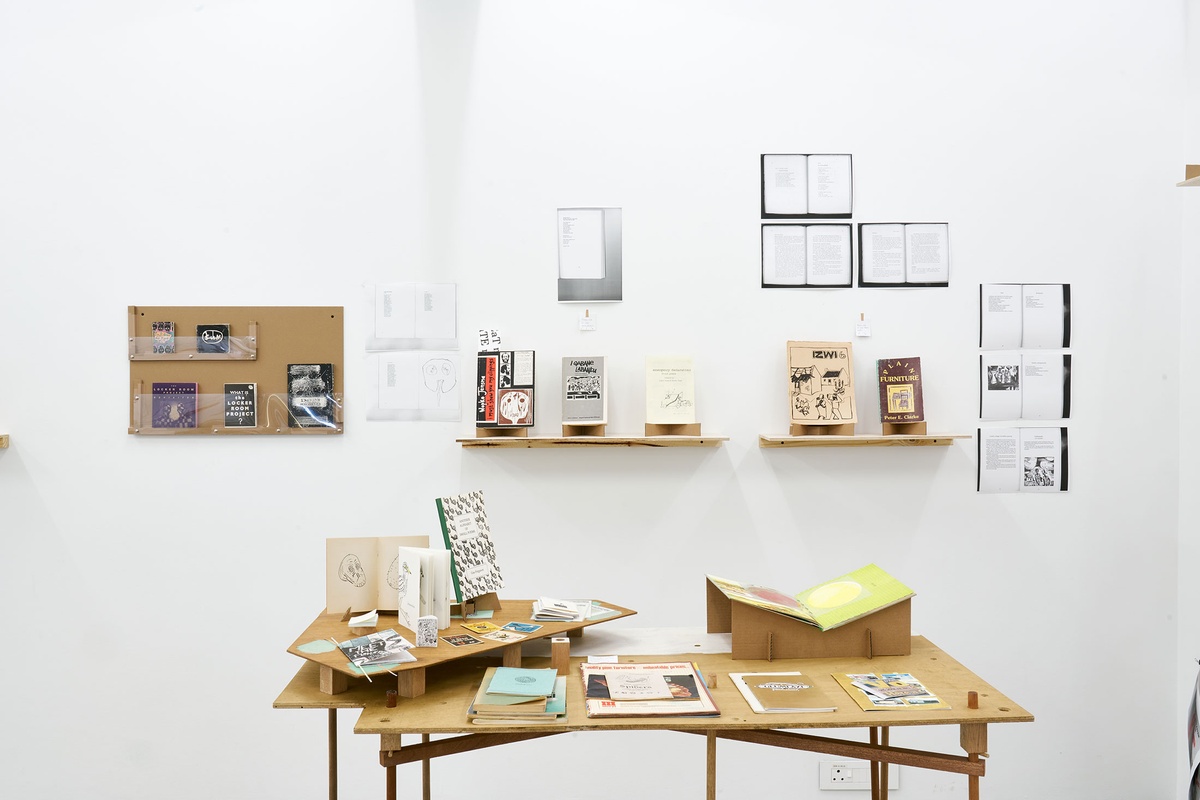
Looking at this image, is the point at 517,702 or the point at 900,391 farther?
the point at 900,391

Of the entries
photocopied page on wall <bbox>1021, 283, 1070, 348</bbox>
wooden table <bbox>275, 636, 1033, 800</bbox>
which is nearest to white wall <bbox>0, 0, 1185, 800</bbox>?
photocopied page on wall <bbox>1021, 283, 1070, 348</bbox>

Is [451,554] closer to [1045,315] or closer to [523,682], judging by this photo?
[523,682]

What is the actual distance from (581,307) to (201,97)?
1.61 meters

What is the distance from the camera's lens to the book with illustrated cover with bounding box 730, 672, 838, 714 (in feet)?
5.43

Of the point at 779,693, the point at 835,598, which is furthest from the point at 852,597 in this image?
the point at 779,693

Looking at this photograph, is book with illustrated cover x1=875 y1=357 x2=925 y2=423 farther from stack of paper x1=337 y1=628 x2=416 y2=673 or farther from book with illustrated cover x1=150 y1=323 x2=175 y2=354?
book with illustrated cover x1=150 y1=323 x2=175 y2=354

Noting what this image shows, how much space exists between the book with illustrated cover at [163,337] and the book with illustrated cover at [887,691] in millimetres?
2537

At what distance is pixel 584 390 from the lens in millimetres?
2830

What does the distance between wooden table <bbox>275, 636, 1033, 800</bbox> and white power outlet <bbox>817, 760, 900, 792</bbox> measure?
1124mm

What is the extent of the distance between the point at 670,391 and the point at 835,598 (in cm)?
101

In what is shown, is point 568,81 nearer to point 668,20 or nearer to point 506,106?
point 506,106

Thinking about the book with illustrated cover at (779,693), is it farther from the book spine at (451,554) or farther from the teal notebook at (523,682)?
the book spine at (451,554)

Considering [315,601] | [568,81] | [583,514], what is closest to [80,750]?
[315,601]

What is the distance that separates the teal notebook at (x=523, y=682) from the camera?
5.38ft
